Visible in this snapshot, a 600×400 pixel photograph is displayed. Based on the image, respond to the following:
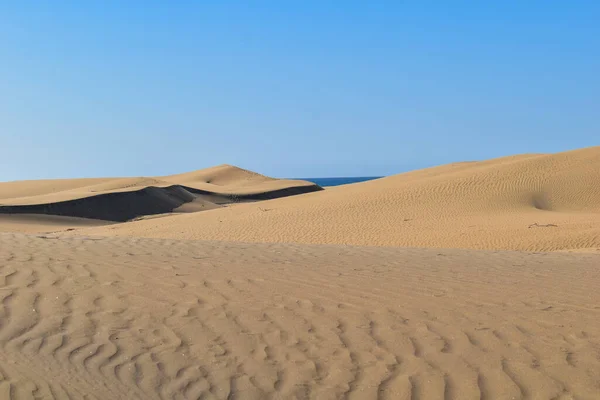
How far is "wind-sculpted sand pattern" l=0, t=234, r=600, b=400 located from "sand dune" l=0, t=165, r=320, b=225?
78.9 feet

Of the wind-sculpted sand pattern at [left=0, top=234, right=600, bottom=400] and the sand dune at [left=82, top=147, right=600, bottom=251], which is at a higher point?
the sand dune at [left=82, top=147, right=600, bottom=251]

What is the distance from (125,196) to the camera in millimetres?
34844

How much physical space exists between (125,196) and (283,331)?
1216 inches

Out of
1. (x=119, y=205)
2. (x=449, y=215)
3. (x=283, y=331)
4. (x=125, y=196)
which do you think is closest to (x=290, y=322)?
(x=283, y=331)

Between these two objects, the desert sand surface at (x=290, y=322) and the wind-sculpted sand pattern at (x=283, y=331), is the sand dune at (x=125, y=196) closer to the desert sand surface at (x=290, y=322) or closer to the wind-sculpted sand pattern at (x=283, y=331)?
the desert sand surface at (x=290, y=322)

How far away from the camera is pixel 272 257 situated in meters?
9.22

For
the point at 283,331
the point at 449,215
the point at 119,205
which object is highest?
the point at 119,205

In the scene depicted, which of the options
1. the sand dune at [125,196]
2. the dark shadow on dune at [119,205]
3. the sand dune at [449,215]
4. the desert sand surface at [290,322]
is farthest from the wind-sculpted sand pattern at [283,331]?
the sand dune at [125,196]

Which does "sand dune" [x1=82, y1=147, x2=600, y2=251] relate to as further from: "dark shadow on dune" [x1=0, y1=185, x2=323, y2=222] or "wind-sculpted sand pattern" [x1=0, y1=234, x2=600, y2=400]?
"wind-sculpted sand pattern" [x1=0, y1=234, x2=600, y2=400]

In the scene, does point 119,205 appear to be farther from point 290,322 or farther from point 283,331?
point 283,331

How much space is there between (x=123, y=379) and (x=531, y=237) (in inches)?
551

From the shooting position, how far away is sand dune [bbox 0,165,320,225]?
103 feet

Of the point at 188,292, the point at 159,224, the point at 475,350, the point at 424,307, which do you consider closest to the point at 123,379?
the point at 188,292

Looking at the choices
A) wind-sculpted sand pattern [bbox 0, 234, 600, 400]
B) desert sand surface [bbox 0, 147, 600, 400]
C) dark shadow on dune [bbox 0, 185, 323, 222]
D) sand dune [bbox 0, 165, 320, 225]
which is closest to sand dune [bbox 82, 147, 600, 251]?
→ desert sand surface [bbox 0, 147, 600, 400]
